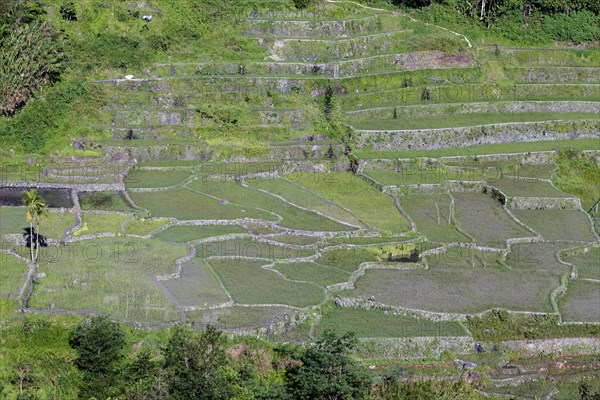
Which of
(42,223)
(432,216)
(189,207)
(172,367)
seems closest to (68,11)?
(189,207)

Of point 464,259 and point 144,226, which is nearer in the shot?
point 464,259

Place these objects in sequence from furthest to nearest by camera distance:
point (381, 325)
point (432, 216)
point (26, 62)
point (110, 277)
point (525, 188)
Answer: point (26, 62), point (525, 188), point (432, 216), point (110, 277), point (381, 325)

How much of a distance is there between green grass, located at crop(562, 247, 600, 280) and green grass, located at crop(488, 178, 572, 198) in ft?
23.0

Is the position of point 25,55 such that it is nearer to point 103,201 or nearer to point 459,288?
point 103,201

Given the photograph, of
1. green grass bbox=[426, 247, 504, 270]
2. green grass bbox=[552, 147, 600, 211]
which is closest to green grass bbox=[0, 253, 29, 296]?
green grass bbox=[426, 247, 504, 270]

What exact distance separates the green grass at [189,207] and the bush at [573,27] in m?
37.1

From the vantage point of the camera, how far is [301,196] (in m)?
66.0

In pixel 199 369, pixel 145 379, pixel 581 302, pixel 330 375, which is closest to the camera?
pixel 199 369

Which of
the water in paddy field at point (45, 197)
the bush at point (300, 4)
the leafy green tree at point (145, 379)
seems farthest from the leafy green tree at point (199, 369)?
the bush at point (300, 4)

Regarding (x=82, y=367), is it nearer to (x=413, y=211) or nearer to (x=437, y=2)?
(x=413, y=211)

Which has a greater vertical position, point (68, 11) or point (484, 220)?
point (68, 11)

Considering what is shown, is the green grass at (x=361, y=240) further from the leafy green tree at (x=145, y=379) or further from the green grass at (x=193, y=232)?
the leafy green tree at (x=145, y=379)

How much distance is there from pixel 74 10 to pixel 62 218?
23.1m

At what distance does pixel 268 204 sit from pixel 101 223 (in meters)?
9.99
